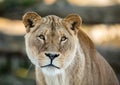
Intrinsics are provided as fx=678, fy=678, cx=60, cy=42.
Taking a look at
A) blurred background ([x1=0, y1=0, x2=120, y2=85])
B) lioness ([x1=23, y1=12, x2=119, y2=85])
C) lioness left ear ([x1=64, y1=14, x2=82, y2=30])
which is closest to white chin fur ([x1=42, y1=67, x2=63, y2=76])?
lioness ([x1=23, y1=12, x2=119, y2=85])

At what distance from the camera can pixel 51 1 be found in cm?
1085

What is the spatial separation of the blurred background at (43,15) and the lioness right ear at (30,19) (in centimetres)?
437

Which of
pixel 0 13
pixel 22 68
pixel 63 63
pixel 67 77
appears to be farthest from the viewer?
pixel 0 13

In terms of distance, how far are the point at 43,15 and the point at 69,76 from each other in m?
4.63

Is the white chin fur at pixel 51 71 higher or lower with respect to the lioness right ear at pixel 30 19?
lower

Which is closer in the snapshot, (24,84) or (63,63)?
(63,63)

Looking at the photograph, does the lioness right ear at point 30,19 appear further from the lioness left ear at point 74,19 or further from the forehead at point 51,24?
the lioness left ear at point 74,19

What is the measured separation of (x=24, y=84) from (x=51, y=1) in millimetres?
2008

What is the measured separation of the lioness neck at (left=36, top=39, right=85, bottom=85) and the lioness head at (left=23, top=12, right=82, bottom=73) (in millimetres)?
191

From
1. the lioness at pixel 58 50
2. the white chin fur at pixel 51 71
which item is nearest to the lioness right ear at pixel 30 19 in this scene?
the lioness at pixel 58 50

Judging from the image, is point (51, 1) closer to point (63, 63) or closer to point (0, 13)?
point (0, 13)

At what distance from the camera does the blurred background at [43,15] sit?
975cm

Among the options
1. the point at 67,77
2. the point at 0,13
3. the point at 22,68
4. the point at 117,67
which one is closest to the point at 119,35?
the point at 117,67

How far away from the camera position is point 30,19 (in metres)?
5.17
